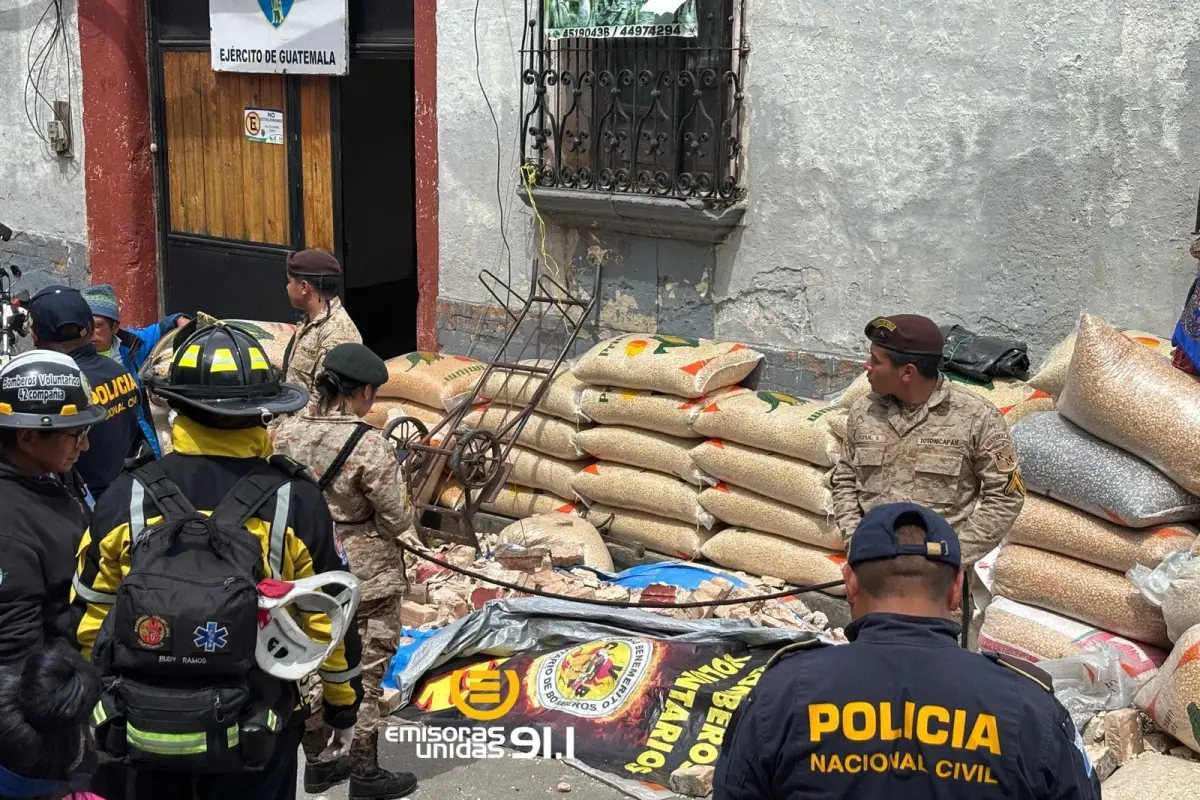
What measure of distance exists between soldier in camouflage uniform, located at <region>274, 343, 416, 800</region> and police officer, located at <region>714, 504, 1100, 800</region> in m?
2.21

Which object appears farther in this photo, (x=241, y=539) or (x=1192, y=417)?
(x=1192, y=417)

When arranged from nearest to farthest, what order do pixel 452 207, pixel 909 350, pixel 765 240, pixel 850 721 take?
pixel 850 721 → pixel 909 350 → pixel 765 240 → pixel 452 207

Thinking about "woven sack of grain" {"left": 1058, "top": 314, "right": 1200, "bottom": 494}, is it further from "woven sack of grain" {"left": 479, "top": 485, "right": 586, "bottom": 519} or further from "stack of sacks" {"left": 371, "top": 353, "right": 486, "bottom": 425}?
"stack of sacks" {"left": 371, "top": 353, "right": 486, "bottom": 425}

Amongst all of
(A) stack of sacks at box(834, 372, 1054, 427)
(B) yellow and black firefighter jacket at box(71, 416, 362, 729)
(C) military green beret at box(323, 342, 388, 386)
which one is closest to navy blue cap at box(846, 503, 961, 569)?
(B) yellow and black firefighter jacket at box(71, 416, 362, 729)

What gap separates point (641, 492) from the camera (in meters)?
6.62

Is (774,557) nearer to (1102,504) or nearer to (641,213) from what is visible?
(1102,504)

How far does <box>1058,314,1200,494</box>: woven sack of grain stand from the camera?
4848 mm

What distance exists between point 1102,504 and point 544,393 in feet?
10.0

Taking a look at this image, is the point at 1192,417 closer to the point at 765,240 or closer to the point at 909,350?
the point at 909,350

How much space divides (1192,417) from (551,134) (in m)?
3.97

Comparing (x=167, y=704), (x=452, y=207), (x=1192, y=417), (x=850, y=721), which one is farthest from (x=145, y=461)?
(x=452, y=207)

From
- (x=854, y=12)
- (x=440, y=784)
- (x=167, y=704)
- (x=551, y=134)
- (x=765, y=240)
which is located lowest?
(x=440, y=784)

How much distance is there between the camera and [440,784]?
183 inches

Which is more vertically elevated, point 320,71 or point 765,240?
point 320,71
